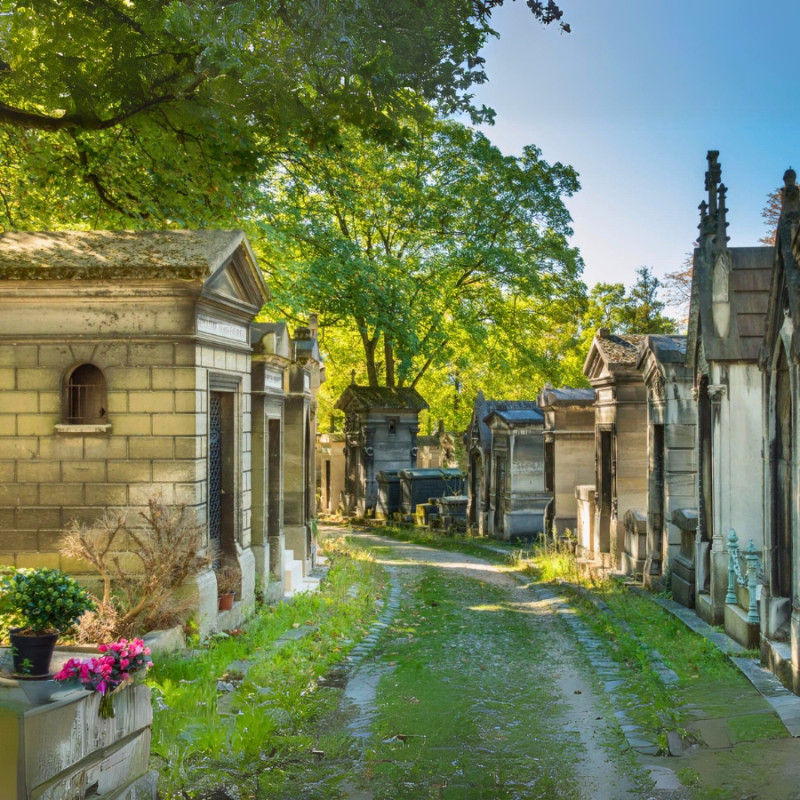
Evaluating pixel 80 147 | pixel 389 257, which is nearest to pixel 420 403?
pixel 389 257

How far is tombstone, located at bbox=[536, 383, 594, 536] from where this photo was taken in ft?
61.6

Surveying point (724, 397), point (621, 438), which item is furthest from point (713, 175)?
point (621, 438)

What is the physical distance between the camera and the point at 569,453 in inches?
747

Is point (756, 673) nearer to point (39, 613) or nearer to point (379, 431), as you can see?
point (39, 613)

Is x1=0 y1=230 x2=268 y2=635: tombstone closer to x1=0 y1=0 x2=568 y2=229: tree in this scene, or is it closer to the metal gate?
the metal gate

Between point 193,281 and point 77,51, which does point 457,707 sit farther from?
point 77,51

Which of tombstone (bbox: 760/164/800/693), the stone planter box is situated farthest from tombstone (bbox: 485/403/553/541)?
the stone planter box

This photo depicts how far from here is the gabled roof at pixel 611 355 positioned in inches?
570

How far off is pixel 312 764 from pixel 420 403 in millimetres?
22476

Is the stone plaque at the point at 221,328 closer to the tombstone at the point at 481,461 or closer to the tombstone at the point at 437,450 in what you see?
the tombstone at the point at 481,461

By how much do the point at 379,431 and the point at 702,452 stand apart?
18116mm

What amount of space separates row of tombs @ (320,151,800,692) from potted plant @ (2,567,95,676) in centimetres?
551

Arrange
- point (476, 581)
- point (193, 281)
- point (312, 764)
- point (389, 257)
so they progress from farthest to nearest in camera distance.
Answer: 1. point (389, 257)
2. point (476, 581)
3. point (193, 281)
4. point (312, 764)

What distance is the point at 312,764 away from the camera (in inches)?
240
